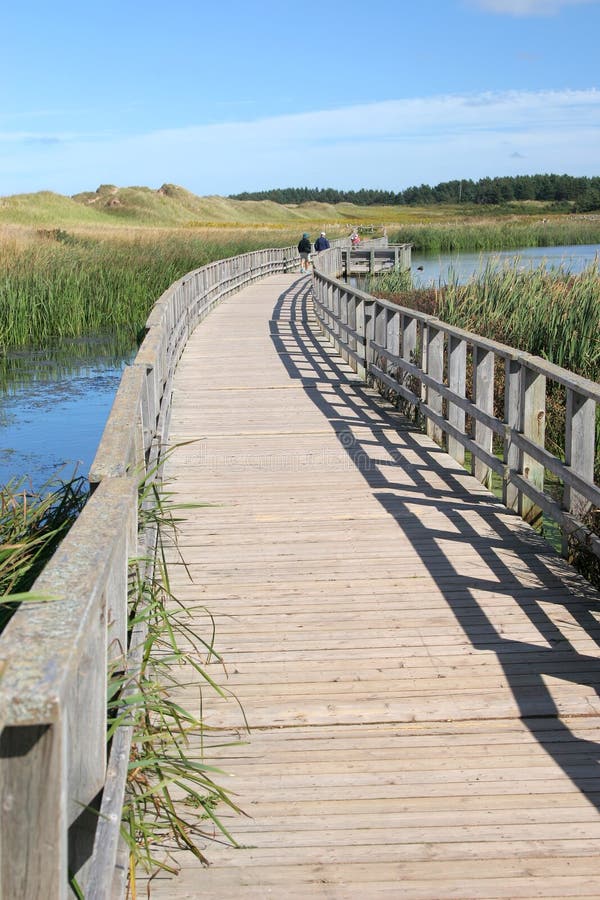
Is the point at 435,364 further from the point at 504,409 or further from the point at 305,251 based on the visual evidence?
the point at 305,251

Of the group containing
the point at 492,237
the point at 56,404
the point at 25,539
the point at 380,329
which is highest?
the point at 492,237

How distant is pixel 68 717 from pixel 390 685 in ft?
9.34

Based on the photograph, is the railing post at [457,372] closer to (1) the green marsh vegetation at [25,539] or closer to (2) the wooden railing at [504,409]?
(2) the wooden railing at [504,409]

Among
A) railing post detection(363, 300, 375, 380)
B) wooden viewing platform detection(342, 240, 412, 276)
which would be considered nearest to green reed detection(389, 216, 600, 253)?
wooden viewing platform detection(342, 240, 412, 276)

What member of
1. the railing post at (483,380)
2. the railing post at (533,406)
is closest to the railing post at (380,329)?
the railing post at (483,380)

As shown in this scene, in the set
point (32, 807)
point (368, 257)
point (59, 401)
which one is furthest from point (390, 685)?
point (368, 257)

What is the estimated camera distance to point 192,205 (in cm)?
12675

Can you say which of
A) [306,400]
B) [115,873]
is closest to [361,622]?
[115,873]

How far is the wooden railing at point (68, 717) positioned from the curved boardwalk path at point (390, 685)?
2.50ft

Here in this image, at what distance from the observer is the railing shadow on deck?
4.18 meters

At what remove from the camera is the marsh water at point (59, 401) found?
12016 millimetres

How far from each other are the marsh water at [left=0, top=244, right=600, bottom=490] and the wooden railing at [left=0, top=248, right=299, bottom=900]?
6773 mm

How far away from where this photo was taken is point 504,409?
7.30 meters

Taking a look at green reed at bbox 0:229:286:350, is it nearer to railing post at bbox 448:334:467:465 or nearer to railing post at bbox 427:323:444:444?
railing post at bbox 427:323:444:444
